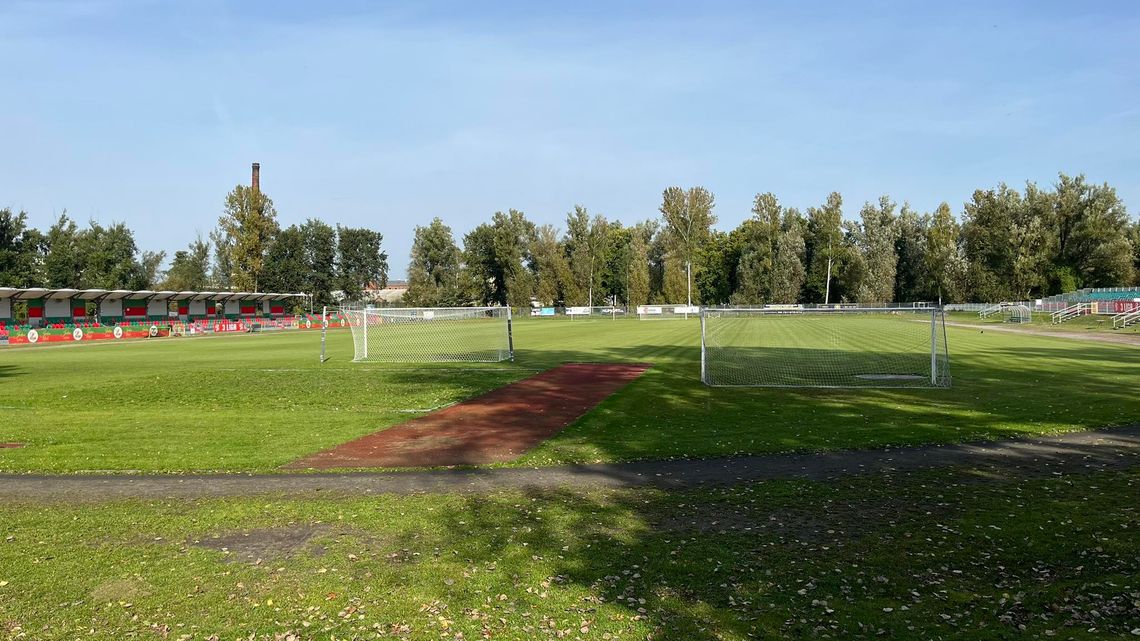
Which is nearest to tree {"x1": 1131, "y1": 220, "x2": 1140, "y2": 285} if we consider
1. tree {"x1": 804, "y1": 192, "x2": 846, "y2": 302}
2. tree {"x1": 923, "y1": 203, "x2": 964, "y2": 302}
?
tree {"x1": 923, "y1": 203, "x2": 964, "y2": 302}

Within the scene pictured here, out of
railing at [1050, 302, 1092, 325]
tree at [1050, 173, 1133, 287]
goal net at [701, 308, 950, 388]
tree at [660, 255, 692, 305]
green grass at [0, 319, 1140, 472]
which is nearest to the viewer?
green grass at [0, 319, 1140, 472]

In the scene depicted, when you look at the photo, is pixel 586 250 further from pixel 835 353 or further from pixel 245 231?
pixel 835 353

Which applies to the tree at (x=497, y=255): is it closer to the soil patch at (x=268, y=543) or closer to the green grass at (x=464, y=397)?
the green grass at (x=464, y=397)

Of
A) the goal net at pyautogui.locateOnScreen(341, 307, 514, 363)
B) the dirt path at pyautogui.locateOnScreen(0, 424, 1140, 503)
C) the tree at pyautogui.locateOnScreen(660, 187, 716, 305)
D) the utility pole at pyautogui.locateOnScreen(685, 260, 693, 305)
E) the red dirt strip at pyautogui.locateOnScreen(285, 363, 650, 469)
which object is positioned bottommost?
the red dirt strip at pyautogui.locateOnScreen(285, 363, 650, 469)

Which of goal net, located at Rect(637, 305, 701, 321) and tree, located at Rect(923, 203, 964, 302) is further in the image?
goal net, located at Rect(637, 305, 701, 321)

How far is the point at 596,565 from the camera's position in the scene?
6.84 metres

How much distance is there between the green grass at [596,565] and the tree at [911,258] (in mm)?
96306

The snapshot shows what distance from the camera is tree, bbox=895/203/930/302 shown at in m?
97.2

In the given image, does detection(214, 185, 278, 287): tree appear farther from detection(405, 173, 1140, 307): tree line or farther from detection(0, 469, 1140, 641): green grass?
detection(0, 469, 1140, 641): green grass

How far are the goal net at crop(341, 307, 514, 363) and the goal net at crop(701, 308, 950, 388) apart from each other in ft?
33.5

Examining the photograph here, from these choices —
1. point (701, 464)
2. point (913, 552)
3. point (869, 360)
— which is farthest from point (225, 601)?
point (869, 360)

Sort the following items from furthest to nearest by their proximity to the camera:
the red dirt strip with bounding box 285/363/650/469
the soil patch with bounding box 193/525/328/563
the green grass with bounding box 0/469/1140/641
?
the red dirt strip with bounding box 285/363/650/469 < the soil patch with bounding box 193/525/328/563 < the green grass with bounding box 0/469/1140/641

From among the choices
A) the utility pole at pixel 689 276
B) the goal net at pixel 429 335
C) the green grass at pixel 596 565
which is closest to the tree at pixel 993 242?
the utility pole at pixel 689 276

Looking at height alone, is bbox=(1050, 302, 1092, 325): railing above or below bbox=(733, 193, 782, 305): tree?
below
